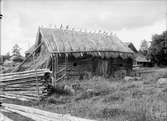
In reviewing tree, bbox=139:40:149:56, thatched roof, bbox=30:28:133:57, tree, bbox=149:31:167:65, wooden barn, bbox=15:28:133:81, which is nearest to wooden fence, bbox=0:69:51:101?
wooden barn, bbox=15:28:133:81

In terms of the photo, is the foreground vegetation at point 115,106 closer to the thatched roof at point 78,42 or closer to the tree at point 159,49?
the thatched roof at point 78,42

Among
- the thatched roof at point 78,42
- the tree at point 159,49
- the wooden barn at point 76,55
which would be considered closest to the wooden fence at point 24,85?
the wooden barn at point 76,55

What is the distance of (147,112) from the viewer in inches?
289

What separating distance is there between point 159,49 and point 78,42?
65.7ft

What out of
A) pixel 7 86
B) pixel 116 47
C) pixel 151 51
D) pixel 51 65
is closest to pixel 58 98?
pixel 7 86

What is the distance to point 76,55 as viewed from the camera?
18.8m

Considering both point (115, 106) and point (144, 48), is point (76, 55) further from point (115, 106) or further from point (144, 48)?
point (144, 48)

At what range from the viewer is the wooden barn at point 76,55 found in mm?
18219

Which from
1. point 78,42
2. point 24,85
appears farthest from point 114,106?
point 78,42

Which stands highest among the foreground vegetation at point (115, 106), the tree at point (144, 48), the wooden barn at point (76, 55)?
the tree at point (144, 48)

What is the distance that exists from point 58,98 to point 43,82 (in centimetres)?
Answer: 134

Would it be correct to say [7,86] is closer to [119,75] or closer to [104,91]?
[104,91]

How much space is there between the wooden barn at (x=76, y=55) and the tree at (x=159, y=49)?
14.3m

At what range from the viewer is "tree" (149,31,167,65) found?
35094 mm
